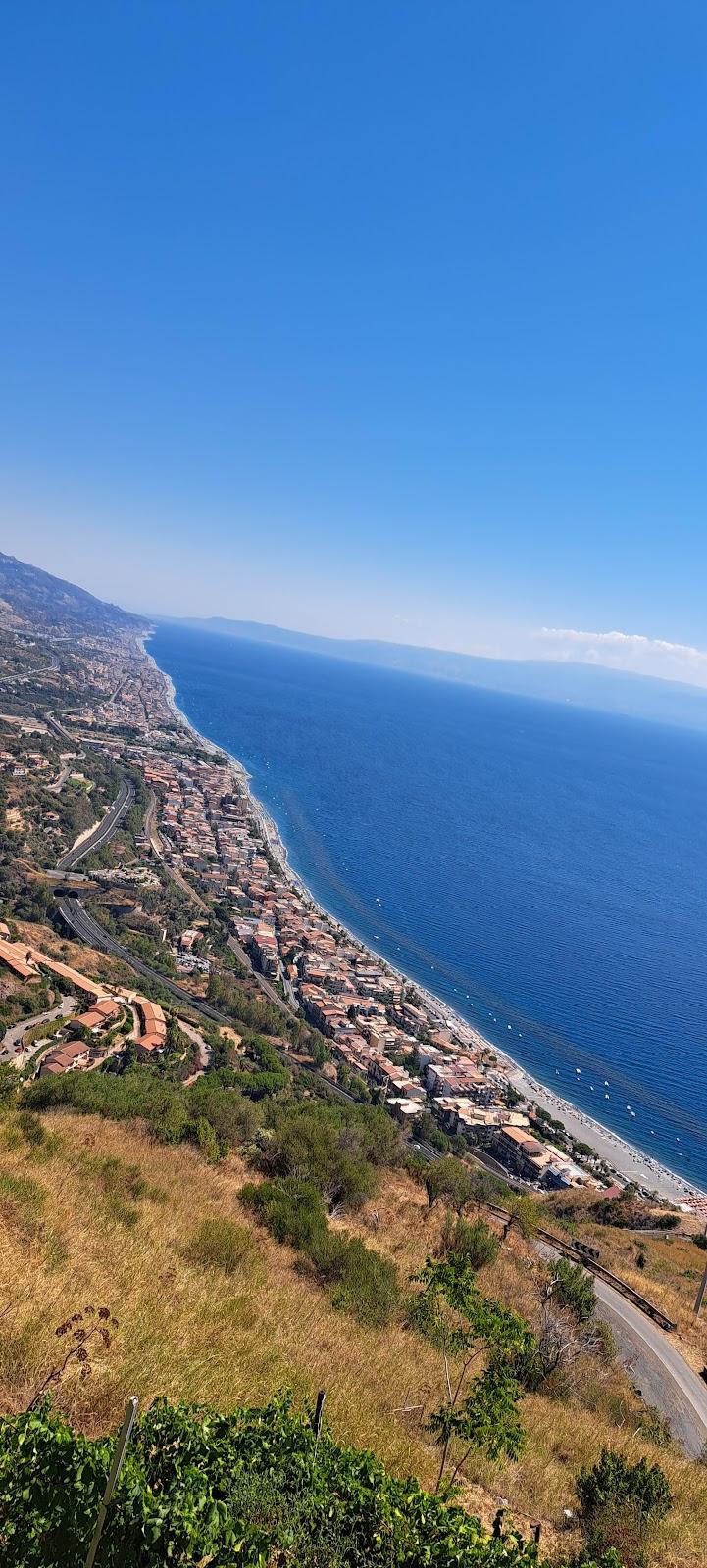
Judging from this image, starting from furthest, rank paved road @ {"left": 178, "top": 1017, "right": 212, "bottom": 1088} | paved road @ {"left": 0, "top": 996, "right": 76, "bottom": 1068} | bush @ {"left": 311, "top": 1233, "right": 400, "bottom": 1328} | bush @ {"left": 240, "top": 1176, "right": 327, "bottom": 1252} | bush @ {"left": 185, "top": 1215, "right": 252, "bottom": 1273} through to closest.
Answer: paved road @ {"left": 178, "top": 1017, "right": 212, "bottom": 1088} < paved road @ {"left": 0, "top": 996, "right": 76, "bottom": 1068} < bush @ {"left": 240, "top": 1176, "right": 327, "bottom": 1252} < bush @ {"left": 311, "top": 1233, "right": 400, "bottom": 1328} < bush @ {"left": 185, "top": 1215, "right": 252, "bottom": 1273}

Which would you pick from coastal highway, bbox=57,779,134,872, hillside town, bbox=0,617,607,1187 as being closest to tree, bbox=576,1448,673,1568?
hillside town, bbox=0,617,607,1187

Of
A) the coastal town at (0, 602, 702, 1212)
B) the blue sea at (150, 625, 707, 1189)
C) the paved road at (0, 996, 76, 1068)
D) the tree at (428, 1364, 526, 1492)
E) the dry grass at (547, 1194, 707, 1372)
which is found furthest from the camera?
the blue sea at (150, 625, 707, 1189)

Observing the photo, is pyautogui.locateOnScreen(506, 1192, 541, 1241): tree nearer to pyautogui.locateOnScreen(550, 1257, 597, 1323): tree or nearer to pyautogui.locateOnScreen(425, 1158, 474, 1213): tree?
pyautogui.locateOnScreen(425, 1158, 474, 1213): tree

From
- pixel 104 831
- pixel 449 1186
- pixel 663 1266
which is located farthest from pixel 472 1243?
pixel 104 831

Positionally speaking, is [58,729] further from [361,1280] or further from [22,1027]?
[361,1280]

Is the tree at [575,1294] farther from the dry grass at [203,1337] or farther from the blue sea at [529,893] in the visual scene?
the blue sea at [529,893]

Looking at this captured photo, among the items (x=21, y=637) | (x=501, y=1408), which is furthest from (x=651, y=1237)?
(x=21, y=637)

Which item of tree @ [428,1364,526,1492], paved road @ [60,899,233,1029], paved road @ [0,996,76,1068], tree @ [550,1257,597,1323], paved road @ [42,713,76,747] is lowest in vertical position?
paved road @ [60,899,233,1029]
